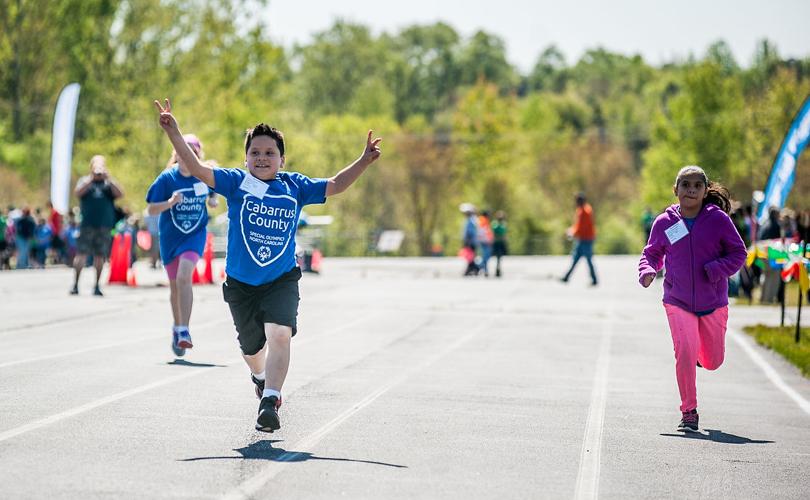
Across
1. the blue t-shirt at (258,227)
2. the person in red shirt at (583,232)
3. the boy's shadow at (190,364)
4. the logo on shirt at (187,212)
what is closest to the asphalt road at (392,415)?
the boy's shadow at (190,364)

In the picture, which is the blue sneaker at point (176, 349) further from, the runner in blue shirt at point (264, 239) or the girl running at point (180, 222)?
the runner in blue shirt at point (264, 239)

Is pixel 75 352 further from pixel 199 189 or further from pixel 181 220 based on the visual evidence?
pixel 199 189

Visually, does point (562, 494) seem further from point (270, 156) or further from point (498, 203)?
point (498, 203)

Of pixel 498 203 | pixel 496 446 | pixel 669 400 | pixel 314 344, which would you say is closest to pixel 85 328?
pixel 314 344

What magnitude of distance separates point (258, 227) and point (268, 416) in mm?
1104

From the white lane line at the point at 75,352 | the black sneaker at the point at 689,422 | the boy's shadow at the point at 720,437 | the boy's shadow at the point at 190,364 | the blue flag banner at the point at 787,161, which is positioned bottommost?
the white lane line at the point at 75,352

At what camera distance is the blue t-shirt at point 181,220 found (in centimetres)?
1187

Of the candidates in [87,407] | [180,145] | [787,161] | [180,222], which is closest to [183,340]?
[180,222]

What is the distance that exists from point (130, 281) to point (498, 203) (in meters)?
46.9

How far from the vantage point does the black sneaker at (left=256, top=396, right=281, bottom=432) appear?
732 centimetres

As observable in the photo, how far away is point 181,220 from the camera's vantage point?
11.9m

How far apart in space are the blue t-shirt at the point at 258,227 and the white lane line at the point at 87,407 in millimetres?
1342

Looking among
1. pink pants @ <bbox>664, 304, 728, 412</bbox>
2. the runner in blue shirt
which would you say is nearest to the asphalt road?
pink pants @ <bbox>664, 304, 728, 412</bbox>

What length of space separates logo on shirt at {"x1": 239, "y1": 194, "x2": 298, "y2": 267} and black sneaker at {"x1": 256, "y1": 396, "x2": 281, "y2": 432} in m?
0.81
